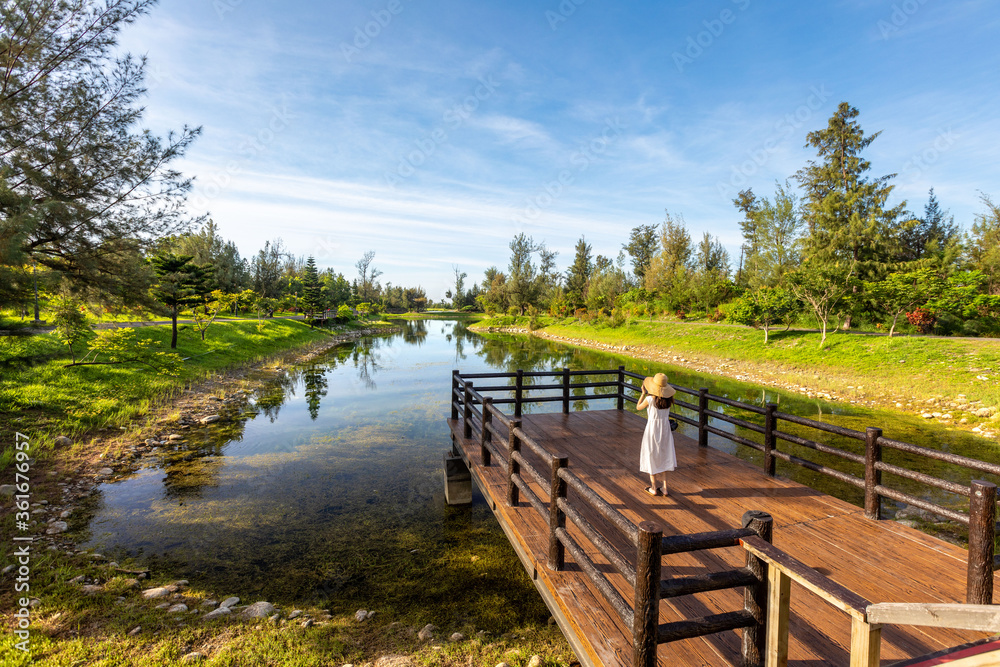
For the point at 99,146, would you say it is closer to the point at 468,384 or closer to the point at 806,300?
the point at 468,384

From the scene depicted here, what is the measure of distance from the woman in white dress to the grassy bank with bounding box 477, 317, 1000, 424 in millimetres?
13233

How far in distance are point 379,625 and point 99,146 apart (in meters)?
10.3

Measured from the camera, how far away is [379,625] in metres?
4.83

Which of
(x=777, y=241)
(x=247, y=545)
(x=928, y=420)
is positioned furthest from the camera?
(x=777, y=241)

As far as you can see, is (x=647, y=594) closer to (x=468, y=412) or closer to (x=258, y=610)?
(x=258, y=610)

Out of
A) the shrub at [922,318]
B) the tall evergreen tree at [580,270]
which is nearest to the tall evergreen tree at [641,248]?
Answer: the tall evergreen tree at [580,270]

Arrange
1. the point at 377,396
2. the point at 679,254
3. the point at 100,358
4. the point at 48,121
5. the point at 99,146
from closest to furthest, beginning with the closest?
the point at 48,121 < the point at 99,146 < the point at 100,358 < the point at 377,396 < the point at 679,254

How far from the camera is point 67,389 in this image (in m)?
11.8

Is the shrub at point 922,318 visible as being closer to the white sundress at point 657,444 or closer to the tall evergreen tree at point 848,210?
the tall evergreen tree at point 848,210

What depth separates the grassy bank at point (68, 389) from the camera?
9.38m

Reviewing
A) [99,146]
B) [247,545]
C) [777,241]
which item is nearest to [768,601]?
[247,545]

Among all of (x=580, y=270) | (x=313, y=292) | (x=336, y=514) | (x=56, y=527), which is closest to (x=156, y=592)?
(x=336, y=514)

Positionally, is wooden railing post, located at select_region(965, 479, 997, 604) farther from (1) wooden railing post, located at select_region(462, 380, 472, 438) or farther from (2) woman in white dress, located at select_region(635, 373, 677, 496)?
(1) wooden railing post, located at select_region(462, 380, 472, 438)

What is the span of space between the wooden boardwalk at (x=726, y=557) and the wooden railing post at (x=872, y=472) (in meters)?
0.13
